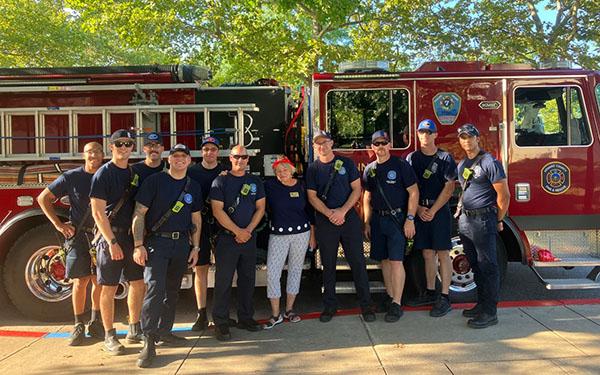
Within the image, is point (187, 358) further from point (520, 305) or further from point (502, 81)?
point (502, 81)

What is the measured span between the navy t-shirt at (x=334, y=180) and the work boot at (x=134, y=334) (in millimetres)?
2059

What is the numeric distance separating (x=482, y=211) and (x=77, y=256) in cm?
384

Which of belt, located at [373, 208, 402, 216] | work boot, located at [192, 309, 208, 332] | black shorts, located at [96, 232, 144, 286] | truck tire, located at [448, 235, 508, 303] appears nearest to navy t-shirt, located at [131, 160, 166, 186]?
black shorts, located at [96, 232, 144, 286]

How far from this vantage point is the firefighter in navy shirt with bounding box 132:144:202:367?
4.01 metres

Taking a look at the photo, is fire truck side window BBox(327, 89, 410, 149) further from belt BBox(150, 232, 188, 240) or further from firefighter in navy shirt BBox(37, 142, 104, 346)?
firefighter in navy shirt BBox(37, 142, 104, 346)

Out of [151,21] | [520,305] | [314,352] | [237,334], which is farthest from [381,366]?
[151,21]

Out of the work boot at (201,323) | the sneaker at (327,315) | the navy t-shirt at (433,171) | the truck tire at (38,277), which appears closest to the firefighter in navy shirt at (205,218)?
the work boot at (201,323)

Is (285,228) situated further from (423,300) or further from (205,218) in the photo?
(423,300)

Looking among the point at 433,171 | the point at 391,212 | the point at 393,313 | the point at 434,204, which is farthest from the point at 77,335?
the point at 433,171

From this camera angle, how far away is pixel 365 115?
17.0 feet

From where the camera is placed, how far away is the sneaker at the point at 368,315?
191 inches

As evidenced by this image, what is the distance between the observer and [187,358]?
4.12 m

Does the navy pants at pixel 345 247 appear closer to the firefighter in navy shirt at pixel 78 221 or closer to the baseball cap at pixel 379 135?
the baseball cap at pixel 379 135

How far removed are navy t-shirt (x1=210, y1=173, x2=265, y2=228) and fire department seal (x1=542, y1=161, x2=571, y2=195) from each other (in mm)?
3071
